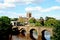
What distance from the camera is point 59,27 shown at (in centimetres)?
4909

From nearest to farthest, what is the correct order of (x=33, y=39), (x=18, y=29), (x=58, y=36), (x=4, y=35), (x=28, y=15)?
(x=58, y=36) → (x=4, y=35) → (x=33, y=39) → (x=18, y=29) → (x=28, y=15)

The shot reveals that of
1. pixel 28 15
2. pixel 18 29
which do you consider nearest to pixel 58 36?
pixel 18 29

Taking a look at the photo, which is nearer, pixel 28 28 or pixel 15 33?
pixel 28 28

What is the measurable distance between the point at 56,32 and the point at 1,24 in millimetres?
21409

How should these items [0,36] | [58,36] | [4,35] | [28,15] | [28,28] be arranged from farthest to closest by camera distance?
[28,15] < [28,28] < [4,35] < [0,36] < [58,36]

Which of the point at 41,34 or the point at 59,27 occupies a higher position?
the point at 59,27

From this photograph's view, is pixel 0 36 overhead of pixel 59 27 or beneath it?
beneath

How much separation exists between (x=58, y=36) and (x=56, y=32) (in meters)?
1.76

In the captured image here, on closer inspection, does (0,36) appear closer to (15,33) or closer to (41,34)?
(41,34)

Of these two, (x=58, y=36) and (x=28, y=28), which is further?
(x=28, y=28)

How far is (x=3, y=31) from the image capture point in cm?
6231

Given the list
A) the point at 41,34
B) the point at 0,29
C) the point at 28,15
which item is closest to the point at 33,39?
the point at 41,34

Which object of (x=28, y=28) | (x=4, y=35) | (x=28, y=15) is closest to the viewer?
(x=4, y=35)

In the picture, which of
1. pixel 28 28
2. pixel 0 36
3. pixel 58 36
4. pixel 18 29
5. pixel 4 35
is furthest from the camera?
pixel 18 29
